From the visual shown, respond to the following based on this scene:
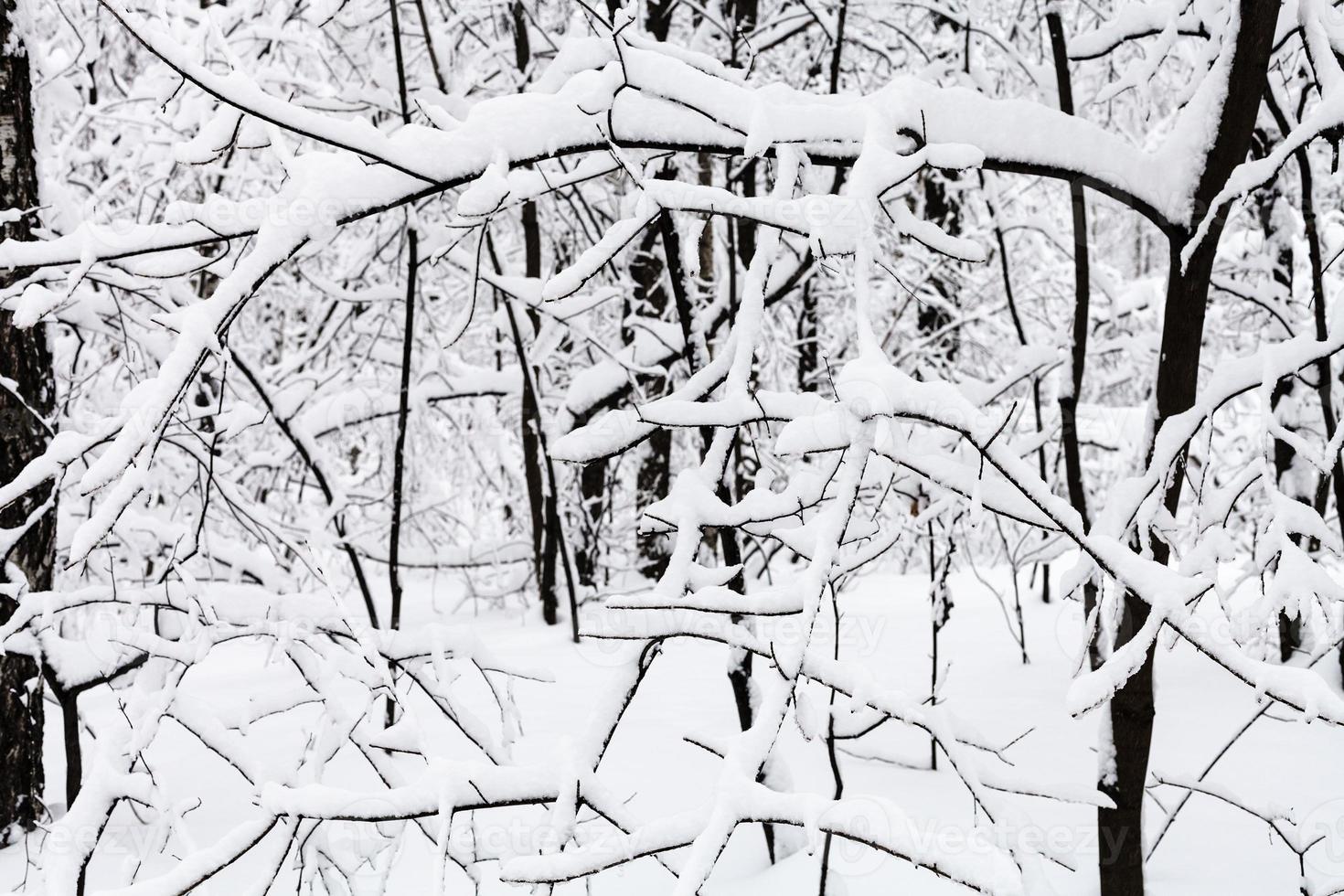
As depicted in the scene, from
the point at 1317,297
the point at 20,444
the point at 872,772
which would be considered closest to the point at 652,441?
the point at 872,772

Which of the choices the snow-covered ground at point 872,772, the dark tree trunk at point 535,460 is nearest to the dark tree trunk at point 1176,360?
the snow-covered ground at point 872,772

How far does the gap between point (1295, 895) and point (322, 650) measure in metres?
2.01

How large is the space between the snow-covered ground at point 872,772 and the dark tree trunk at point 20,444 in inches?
7.5

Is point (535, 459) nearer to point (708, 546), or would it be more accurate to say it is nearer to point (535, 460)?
point (535, 460)

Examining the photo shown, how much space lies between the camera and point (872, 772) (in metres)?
2.76

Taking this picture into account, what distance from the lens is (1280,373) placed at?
179cm

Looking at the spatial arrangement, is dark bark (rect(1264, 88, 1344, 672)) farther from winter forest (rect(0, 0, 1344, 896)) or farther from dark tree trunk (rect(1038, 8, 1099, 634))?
dark tree trunk (rect(1038, 8, 1099, 634))

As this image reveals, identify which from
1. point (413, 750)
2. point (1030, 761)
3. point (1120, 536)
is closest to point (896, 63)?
point (1030, 761)

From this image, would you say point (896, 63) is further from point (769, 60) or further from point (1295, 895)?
point (1295, 895)

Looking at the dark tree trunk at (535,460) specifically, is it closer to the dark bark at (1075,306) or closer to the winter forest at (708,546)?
the winter forest at (708,546)

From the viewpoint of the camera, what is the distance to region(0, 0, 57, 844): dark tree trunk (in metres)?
2.70

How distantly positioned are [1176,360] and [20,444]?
9.27 feet

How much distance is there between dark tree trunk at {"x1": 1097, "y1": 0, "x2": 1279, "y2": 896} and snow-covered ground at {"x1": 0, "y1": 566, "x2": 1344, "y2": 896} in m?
0.13

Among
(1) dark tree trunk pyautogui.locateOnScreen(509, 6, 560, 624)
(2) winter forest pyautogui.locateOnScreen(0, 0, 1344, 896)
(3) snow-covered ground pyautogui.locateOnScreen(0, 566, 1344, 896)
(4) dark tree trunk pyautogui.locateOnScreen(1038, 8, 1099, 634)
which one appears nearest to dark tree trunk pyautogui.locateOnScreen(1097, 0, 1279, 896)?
(2) winter forest pyautogui.locateOnScreen(0, 0, 1344, 896)
